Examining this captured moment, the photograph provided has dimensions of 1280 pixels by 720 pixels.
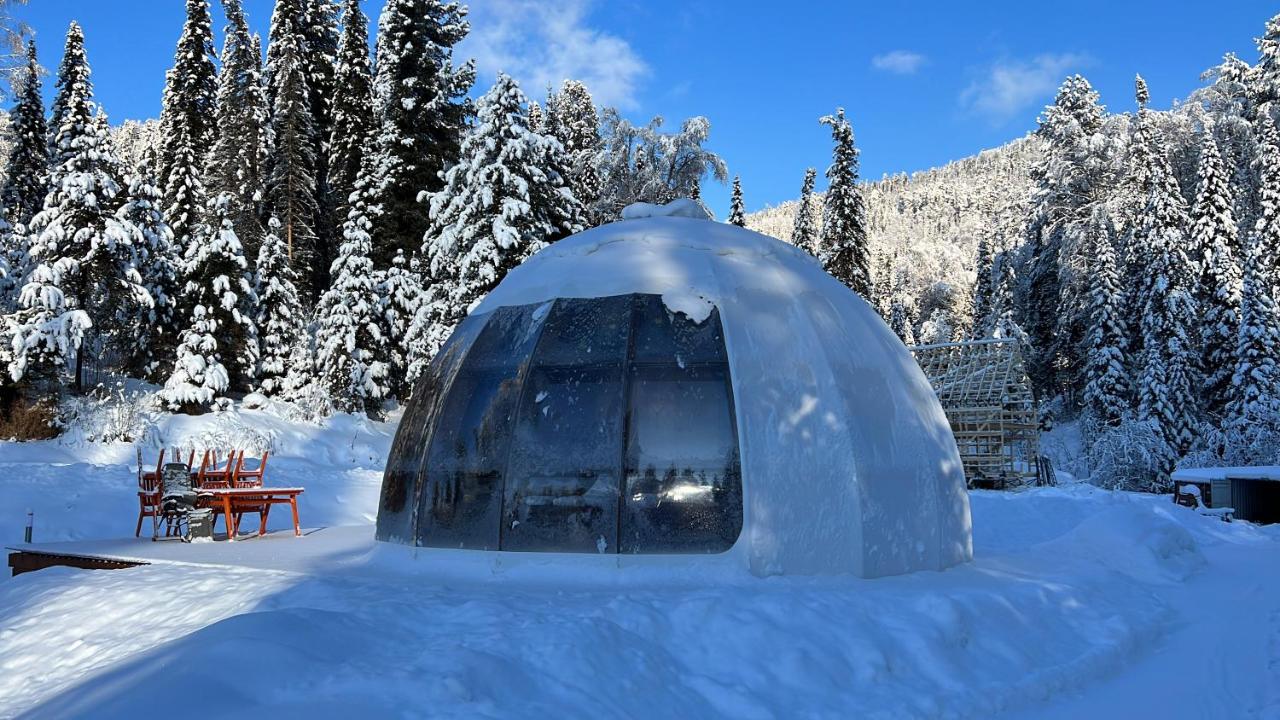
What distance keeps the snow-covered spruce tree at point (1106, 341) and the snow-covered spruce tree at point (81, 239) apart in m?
36.8

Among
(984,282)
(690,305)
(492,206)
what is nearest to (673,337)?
(690,305)

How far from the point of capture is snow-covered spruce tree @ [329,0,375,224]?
4134cm

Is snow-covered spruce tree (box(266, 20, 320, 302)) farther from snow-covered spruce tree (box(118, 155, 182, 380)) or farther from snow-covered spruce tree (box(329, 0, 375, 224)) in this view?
snow-covered spruce tree (box(118, 155, 182, 380))

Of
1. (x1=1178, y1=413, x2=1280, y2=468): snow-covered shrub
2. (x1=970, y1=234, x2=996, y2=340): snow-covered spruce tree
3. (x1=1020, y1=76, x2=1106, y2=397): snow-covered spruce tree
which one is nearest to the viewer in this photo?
(x1=1178, y1=413, x2=1280, y2=468): snow-covered shrub

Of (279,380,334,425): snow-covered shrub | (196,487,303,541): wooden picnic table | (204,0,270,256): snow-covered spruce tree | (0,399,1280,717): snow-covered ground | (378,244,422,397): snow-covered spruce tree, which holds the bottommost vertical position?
(0,399,1280,717): snow-covered ground

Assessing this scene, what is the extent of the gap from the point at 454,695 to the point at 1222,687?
5.30m

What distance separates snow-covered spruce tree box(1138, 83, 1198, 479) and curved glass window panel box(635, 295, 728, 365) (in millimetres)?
31660

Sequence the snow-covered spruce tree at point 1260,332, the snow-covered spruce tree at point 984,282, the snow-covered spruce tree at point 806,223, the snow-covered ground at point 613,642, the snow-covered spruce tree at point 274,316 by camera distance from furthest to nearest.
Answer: the snow-covered spruce tree at point 984,282
the snow-covered spruce tree at point 806,223
the snow-covered spruce tree at point 1260,332
the snow-covered spruce tree at point 274,316
the snow-covered ground at point 613,642

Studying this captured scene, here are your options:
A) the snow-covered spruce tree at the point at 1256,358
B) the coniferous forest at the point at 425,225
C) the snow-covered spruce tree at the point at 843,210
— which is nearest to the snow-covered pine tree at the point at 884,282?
the coniferous forest at the point at 425,225

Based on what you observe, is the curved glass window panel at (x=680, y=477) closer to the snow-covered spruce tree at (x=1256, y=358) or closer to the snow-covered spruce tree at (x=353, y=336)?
the snow-covered spruce tree at (x=353, y=336)

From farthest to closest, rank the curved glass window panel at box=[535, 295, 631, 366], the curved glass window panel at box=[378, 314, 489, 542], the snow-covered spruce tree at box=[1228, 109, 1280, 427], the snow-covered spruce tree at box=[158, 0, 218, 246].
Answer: the snow-covered spruce tree at box=[158, 0, 218, 246] < the snow-covered spruce tree at box=[1228, 109, 1280, 427] < the curved glass window panel at box=[378, 314, 489, 542] < the curved glass window panel at box=[535, 295, 631, 366]

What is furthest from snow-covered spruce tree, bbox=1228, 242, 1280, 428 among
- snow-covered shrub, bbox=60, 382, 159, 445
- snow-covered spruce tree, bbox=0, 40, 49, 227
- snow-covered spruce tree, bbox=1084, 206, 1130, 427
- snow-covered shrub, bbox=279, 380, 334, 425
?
snow-covered spruce tree, bbox=0, 40, 49, 227

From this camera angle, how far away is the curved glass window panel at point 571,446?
24.6 ft

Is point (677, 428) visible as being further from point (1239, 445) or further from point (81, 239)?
point (1239, 445)
